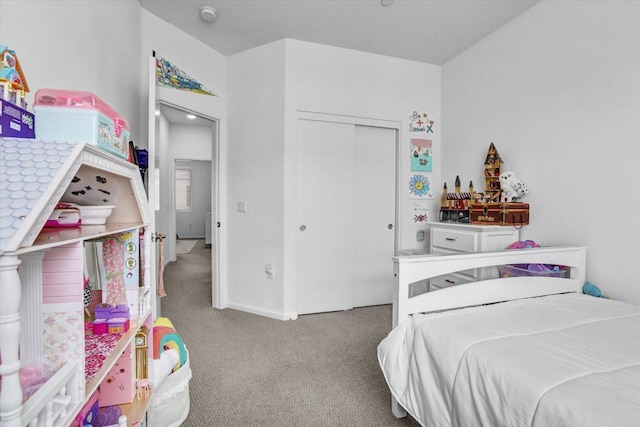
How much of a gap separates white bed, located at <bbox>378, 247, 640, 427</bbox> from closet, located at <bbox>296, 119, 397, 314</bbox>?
5.20 ft

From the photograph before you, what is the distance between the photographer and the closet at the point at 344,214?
300 cm

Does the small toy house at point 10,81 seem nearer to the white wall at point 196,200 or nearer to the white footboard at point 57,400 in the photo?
the white footboard at point 57,400

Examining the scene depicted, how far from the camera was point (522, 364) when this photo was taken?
0.96 m

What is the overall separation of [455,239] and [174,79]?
283cm

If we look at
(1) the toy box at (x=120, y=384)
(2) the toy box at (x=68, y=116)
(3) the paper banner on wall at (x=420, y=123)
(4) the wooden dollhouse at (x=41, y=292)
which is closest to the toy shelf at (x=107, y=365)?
(4) the wooden dollhouse at (x=41, y=292)

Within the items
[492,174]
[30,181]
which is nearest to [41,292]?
[30,181]

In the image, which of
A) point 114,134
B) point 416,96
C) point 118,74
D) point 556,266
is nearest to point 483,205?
point 556,266

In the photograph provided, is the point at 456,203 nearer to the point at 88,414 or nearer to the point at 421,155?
the point at 421,155

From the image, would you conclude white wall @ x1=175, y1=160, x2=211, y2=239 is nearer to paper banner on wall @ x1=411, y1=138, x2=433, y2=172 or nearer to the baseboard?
the baseboard

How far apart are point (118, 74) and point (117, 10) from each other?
0.38 m

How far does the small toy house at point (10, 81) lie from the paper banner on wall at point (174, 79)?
1883mm

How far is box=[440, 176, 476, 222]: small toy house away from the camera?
287cm

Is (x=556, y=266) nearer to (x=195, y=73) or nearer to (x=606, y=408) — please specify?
(x=606, y=408)

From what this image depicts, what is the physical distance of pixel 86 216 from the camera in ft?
3.15
